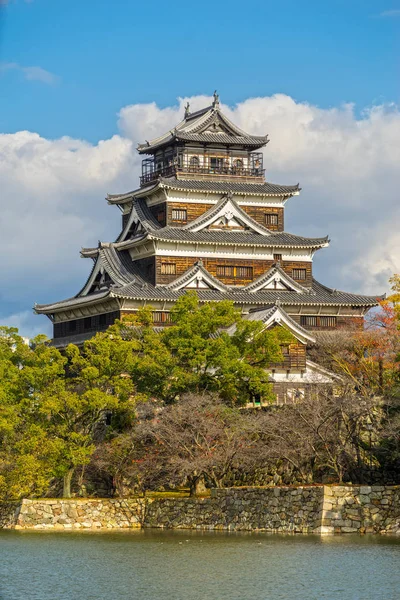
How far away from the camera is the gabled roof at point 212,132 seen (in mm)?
57219

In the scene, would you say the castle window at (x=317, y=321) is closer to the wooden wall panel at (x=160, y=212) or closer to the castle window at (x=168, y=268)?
the castle window at (x=168, y=268)

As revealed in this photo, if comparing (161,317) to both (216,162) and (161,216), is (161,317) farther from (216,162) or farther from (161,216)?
(216,162)

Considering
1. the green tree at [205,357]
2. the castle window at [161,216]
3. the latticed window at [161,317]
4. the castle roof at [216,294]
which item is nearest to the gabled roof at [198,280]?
the castle roof at [216,294]

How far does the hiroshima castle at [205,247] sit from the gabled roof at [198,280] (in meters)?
0.04

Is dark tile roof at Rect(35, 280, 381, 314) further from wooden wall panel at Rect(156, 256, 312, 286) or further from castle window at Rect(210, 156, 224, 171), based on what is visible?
castle window at Rect(210, 156, 224, 171)

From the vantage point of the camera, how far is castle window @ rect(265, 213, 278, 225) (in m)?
57.8

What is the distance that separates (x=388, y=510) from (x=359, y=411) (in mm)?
3363

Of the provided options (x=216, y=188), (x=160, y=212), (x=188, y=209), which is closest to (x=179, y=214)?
(x=188, y=209)

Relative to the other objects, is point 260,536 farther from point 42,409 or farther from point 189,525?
point 42,409

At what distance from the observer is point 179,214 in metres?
56.2

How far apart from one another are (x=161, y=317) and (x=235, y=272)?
466 centimetres

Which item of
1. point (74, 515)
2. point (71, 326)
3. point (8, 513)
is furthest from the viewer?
point (71, 326)

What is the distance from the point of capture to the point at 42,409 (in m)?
41.0

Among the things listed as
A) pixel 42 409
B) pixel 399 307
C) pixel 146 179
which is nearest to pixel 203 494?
pixel 42 409
